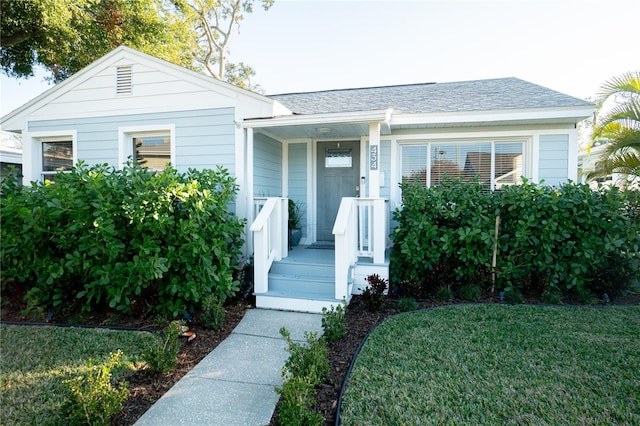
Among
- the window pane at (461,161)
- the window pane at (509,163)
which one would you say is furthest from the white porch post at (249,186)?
the window pane at (509,163)

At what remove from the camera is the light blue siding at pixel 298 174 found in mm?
6918

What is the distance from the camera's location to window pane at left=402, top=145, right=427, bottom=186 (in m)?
6.27

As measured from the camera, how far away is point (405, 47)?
9.99 metres

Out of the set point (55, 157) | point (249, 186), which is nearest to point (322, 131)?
point (249, 186)

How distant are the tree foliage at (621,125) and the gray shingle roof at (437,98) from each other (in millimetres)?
1448

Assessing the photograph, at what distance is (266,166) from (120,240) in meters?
2.81

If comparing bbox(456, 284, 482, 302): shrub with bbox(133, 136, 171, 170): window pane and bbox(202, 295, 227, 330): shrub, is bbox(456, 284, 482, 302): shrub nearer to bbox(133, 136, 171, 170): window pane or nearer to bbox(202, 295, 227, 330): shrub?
bbox(202, 295, 227, 330): shrub

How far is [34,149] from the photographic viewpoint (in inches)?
256

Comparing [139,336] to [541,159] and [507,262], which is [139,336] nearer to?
[507,262]

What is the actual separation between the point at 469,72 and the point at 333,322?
12.8 m

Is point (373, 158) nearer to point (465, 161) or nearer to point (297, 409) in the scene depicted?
point (465, 161)

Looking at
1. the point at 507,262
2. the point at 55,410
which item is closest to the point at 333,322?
the point at 55,410

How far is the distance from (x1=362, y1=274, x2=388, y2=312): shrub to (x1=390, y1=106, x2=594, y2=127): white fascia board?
2625 mm

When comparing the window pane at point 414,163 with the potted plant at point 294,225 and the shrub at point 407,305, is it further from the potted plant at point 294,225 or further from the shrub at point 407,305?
the shrub at point 407,305
